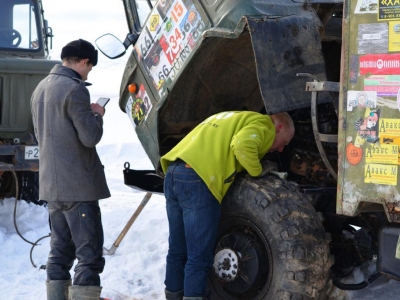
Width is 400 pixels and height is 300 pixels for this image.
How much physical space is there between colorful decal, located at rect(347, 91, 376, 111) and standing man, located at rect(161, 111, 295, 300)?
81 centimetres

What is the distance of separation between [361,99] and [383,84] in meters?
0.16

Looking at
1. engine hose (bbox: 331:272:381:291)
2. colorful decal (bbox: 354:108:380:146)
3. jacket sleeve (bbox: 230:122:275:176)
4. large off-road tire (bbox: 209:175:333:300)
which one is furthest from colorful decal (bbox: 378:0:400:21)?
engine hose (bbox: 331:272:381:291)

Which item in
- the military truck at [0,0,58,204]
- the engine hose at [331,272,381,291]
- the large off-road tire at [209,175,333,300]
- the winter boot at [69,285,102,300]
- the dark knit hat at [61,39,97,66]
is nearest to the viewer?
the large off-road tire at [209,175,333,300]

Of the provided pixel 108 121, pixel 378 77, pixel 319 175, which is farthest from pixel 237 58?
pixel 108 121

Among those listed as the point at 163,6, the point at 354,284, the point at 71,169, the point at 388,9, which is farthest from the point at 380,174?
the point at 163,6

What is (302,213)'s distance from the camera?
4527 mm

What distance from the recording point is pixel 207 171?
4.62m

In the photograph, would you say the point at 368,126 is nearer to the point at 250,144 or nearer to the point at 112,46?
the point at 250,144

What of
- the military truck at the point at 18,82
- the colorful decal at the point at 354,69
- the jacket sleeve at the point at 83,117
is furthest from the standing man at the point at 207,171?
the military truck at the point at 18,82

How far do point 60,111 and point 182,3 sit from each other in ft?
3.78

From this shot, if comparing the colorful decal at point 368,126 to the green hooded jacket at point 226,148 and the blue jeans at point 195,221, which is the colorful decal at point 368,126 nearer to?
the green hooded jacket at point 226,148

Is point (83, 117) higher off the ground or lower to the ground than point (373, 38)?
lower

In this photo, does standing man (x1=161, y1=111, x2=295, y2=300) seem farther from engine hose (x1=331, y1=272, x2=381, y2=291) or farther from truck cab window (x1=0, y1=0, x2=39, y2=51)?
truck cab window (x1=0, y1=0, x2=39, y2=51)

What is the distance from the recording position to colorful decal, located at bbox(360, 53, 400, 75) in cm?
368
